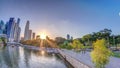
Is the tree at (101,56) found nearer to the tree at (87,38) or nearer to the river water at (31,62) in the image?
the river water at (31,62)

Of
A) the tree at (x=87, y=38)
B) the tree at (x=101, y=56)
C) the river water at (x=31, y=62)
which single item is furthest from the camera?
the tree at (x=87, y=38)

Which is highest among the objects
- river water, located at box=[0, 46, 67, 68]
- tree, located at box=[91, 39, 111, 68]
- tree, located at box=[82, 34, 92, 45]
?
tree, located at box=[82, 34, 92, 45]

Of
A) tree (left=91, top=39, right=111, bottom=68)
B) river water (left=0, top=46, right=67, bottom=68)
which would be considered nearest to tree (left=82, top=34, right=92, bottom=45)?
river water (left=0, top=46, right=67, bottom=68)

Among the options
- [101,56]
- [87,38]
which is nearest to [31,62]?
[101,56]

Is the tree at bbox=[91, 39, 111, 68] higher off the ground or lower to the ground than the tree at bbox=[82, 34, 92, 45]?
lower

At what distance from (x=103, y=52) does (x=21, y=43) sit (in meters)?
69.0

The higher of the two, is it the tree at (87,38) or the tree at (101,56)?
the tree at (87,38)

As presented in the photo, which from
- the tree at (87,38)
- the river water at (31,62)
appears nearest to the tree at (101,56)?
the river water at (31,62)

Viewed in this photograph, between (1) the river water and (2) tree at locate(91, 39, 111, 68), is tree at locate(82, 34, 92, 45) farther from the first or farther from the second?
(2) tree at locate(91, 39, 111, 68)

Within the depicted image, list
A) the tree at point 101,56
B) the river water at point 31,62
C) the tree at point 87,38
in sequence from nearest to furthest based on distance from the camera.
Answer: the tree at point 101,56 → the river water at point 31,62 → the tree at point 87,38

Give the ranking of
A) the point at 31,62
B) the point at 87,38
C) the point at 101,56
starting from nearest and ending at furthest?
the point at 101,56, the point at 31,62, the point at 87,38

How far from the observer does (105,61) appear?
11359 mm

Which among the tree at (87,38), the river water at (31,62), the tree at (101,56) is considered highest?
the tree at (87,38)

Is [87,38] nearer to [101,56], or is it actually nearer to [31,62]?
[31,62]
